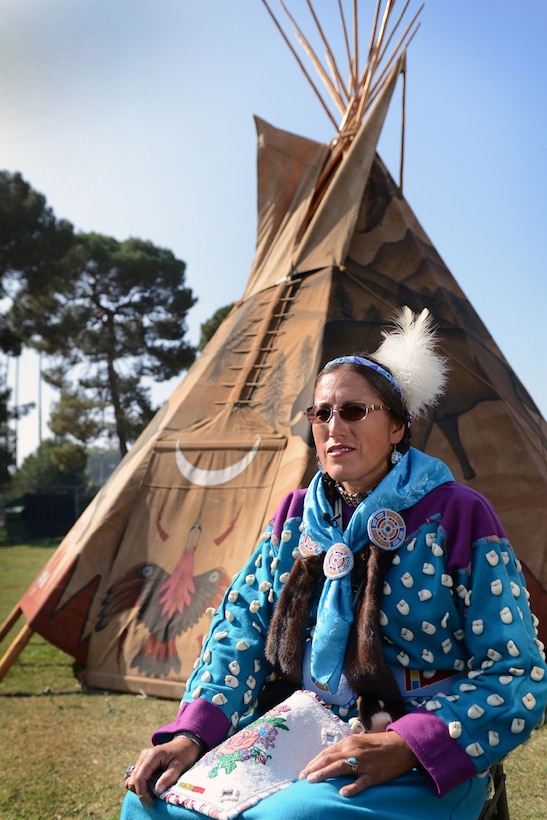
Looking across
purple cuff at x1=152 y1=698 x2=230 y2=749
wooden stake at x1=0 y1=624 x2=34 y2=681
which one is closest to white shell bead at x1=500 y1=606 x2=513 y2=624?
purple cuff at x1=152 y1=698 x2=230 y2=749

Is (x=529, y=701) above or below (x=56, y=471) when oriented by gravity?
above

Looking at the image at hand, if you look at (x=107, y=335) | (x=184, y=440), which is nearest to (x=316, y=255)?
(x=184, y=440)

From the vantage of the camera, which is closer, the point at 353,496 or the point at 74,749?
the point at 353,496

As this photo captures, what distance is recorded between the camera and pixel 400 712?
149 centimetres

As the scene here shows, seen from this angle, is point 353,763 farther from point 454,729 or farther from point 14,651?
point 14,651

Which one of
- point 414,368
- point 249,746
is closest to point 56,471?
point 414,368

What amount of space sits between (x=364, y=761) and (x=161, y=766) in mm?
436

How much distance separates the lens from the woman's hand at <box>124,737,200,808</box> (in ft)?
4.74

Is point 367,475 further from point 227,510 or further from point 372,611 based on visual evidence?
point 227,510

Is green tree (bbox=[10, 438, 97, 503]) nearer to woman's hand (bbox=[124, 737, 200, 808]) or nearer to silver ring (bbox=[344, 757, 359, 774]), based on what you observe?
woman's hand (bbox=[124, 737, 200, 808])

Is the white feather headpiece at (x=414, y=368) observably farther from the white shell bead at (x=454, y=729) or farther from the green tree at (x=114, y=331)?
the green tree at (x=114, y=331)

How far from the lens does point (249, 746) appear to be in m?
1.44

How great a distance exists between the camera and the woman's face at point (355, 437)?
174 cm

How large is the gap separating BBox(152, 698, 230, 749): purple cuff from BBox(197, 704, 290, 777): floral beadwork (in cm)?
9
